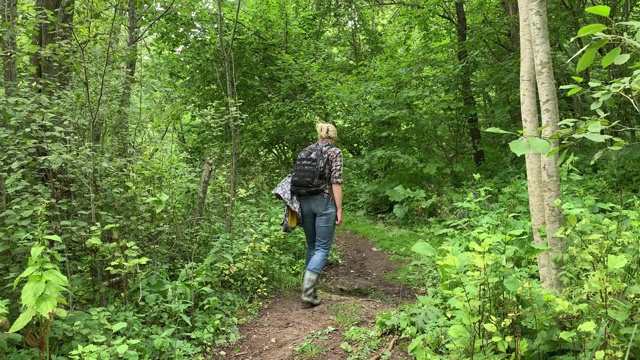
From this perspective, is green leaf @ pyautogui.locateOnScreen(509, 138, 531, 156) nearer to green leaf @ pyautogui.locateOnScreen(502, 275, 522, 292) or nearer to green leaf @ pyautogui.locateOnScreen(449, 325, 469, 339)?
green leaf @ pyautogui.locateOnScreen(502, 275, 522, 292)

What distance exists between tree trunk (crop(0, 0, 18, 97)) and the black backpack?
3018 millimetres

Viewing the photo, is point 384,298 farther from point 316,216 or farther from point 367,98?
point 367,98

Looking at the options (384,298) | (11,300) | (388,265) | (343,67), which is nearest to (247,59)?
(343,67)

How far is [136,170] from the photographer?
4867 millimetres

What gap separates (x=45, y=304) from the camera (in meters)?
2.94

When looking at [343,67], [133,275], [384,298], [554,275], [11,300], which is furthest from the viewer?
[343,67]

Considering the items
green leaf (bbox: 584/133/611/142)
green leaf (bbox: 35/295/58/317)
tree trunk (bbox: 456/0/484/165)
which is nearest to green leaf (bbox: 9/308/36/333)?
green leaf (bbox: 35/295/58/317)

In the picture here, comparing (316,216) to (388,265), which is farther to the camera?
(388,265)

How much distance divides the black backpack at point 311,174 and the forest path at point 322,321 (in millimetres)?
1325

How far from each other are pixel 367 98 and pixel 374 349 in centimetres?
769

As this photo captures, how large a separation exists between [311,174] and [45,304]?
9.29 feet

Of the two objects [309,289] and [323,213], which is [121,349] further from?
[323,213]

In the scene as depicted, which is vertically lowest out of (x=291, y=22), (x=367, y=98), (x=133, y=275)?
(x=133, y=275)

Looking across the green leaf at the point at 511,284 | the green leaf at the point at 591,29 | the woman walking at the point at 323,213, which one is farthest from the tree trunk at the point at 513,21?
the green leaf at the point at 591,29
